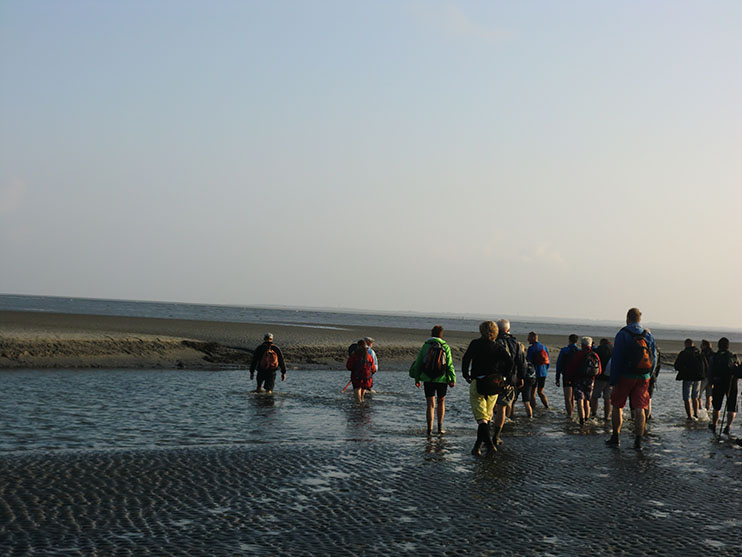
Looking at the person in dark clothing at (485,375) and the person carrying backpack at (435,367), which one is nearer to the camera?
the person in dark clothing at (485,375)

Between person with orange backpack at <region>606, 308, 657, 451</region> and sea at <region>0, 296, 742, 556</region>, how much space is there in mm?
813

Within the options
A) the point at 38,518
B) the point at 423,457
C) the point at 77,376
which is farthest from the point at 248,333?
the point at 38,518

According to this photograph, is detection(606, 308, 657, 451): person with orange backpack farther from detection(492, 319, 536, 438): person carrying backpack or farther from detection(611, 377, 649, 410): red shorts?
Result: detection(492, 319, 536, 438): person carrying backpack

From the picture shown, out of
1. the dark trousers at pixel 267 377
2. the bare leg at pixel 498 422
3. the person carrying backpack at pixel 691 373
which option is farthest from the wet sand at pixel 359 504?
the dark trousers at pixel 267 377

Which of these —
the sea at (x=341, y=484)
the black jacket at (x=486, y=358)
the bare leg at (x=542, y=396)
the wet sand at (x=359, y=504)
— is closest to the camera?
the wet sand at (x=359, y=504)

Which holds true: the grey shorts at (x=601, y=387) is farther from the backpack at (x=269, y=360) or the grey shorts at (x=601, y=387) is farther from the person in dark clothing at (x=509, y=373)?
the backpack at (x=269, y=360)

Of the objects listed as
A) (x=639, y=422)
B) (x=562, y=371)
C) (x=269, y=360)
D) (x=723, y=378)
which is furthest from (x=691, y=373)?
(x=269, y=360)

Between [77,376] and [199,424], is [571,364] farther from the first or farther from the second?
[77,376]

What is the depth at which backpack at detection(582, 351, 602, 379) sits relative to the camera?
1534 centimetres

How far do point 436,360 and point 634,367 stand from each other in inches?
132

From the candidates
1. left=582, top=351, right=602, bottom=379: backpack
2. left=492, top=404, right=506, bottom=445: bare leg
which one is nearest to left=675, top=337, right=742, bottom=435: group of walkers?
left=582, top=351, right=602, bottom=379: backpack

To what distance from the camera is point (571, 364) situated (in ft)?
51.8

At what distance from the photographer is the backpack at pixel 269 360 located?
1912cm

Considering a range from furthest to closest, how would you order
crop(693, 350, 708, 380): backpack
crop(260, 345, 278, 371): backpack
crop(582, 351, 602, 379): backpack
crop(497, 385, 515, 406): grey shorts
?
crop(260, 345, 278, 371): backpack
crop(693, 350, 708, 380): backpack
crop(582, 351, 602, 379): backpack
crop(497, 385, 515, 406): grey shorts
